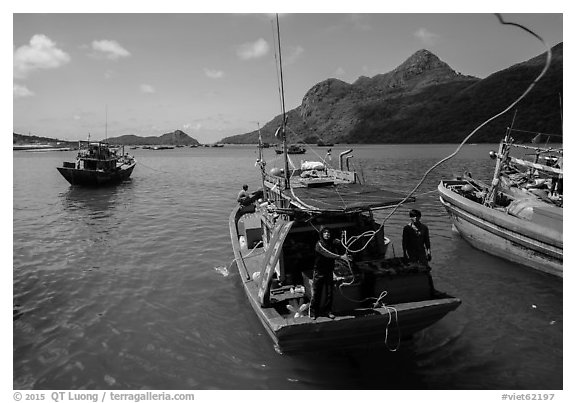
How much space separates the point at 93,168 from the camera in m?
38.1

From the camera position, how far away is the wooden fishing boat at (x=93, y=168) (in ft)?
115

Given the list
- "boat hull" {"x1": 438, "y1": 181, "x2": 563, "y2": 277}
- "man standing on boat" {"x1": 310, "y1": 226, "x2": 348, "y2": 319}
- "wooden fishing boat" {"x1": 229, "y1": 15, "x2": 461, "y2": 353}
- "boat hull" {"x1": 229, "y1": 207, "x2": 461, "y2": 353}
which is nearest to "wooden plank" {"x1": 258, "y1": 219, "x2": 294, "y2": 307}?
"wooden fishing boat" {"x1": 229, "y1": 15, "x2": 461, "y2": 353}

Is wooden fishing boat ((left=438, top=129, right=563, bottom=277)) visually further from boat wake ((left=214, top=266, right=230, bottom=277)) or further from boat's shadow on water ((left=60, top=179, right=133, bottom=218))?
boat's shadow on water ((left=60, top=179, right=133, bottom=218))

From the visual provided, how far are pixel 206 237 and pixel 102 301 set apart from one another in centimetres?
729

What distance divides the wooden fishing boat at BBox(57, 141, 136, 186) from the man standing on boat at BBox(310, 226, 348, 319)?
3440 centimetres

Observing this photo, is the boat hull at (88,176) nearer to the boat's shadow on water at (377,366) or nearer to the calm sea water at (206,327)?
the calm sea water at (206,327)

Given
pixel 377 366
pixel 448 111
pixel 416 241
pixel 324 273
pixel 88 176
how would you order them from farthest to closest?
pixel 448 111
pixel 88 176
pixel 416 241
pixel 377 366
pixel 324 273

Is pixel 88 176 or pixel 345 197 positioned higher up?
pixel 88 176

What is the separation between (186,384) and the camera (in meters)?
7.70

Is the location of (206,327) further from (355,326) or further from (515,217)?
(515,217)

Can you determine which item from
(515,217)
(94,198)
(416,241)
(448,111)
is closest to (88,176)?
(94,198)

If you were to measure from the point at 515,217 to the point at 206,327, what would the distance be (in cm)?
1146

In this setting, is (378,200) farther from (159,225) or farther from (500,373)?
(159,225)

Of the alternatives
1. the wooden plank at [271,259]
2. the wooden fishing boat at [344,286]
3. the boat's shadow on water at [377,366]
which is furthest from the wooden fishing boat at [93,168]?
the boat's shadow on water at [377,366]
